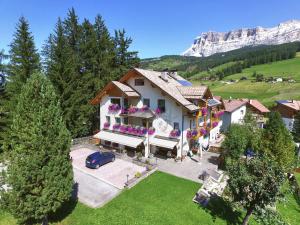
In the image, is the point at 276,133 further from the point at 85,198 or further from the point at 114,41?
the point at 114,41

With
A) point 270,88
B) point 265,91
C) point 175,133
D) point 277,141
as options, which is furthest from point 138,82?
point 270,88

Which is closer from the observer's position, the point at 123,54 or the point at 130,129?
the point at 130,129

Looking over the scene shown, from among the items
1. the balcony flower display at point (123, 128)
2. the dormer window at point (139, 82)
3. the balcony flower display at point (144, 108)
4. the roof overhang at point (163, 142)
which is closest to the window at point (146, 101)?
the balcony flower display at point (144, 108)

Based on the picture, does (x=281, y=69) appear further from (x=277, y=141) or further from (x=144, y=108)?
(x=144, y=108)

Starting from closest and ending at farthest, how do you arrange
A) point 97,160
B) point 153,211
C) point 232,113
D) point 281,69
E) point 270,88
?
point 153,211, point 97,160, point 232,113, point 270,88, point 281,69

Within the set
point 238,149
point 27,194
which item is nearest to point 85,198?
point 27,194
